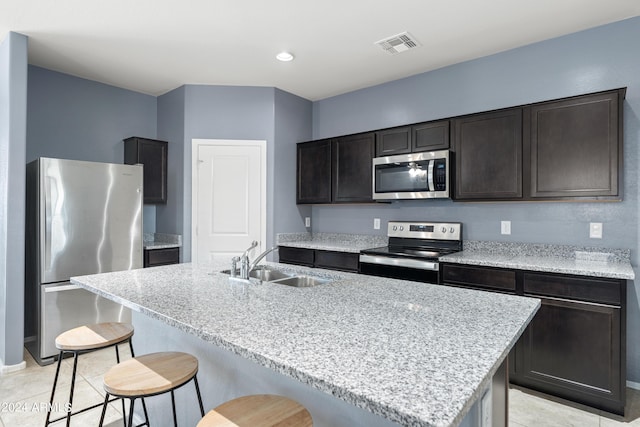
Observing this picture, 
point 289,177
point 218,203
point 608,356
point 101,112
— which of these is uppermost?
point 101,112

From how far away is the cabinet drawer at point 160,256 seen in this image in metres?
3.86

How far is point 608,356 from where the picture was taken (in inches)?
88.0

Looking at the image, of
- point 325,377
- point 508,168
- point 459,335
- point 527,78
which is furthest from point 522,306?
point 527,78

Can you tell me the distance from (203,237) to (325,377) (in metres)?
3.60

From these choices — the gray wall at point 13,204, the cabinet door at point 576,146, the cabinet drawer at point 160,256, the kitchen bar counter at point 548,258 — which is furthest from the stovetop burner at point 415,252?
the gray wall at point 13,204

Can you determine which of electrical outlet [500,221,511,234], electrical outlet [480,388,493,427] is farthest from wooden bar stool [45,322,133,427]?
electrical outlet [500,221,511,234]

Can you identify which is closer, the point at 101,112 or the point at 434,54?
the point at 434,54

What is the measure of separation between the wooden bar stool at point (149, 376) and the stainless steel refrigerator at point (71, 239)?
2102mm

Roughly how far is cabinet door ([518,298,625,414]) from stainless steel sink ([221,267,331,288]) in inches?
59.9

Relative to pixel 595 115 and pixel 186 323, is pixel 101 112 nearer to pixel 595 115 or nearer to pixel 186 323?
pixel 186 323

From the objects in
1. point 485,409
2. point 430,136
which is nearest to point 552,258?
point 430,136

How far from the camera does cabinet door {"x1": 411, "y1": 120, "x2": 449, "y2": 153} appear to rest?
324 centimetres

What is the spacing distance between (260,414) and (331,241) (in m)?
3.26

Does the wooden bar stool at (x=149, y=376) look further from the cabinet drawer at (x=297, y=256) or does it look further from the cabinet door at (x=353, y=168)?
the cabinet door at (x=353, y=168)
